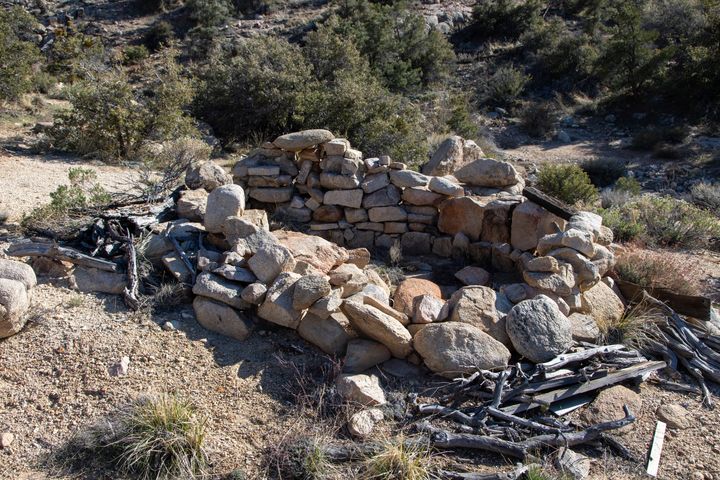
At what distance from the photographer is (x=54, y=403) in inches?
164

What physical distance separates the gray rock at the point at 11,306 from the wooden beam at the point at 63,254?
627 mm

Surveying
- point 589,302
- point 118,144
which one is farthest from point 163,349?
point 118,144

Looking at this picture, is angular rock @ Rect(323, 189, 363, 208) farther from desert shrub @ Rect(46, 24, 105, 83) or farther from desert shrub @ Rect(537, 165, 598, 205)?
desert shrub @ Rect(46, 24, 105, 83)

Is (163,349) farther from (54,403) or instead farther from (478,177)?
(478,177)

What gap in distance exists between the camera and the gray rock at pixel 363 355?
456 centimetres

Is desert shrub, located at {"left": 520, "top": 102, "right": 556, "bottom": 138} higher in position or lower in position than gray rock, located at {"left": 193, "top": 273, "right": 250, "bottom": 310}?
lower

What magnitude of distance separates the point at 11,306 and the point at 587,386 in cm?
449

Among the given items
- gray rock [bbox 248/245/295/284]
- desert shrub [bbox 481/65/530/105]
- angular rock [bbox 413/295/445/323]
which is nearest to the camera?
angular rock [bbox 413/295/445/323]

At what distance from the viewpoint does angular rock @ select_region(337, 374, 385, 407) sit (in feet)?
13.9

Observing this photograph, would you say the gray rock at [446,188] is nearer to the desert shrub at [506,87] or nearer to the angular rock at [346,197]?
the angular rock at [346,197]

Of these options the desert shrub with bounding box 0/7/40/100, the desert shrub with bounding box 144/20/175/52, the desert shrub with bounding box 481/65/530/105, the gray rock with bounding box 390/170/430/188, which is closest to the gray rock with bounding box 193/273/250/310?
the gray rock with bounding box 390/170/430/188

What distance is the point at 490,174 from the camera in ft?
23.6

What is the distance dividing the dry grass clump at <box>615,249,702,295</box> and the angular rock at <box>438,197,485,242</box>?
→ 163 cm

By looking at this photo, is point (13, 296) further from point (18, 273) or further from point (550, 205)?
point (550, 205)
